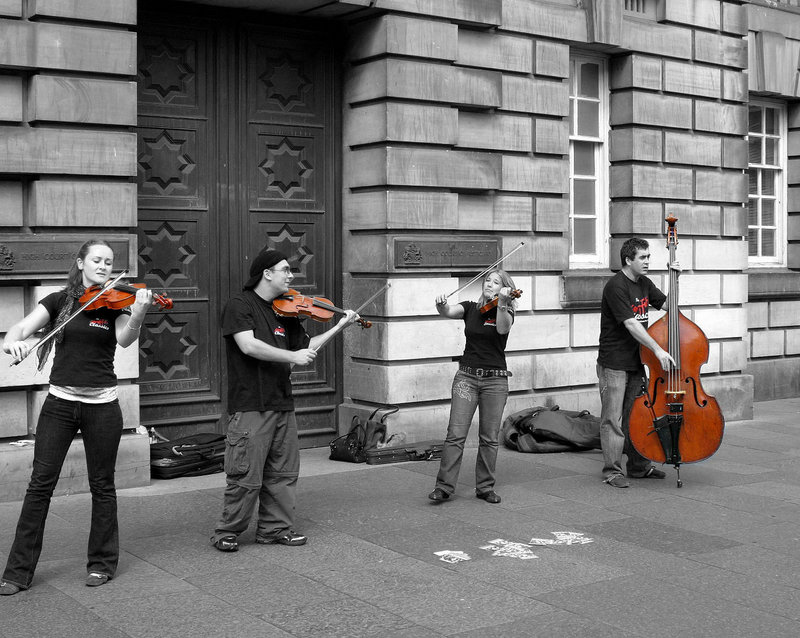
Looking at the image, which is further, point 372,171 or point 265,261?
point 372,171

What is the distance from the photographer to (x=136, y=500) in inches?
324

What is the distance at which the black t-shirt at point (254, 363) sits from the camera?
675 centimetres

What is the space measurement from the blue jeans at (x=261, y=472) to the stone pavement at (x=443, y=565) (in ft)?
0.63

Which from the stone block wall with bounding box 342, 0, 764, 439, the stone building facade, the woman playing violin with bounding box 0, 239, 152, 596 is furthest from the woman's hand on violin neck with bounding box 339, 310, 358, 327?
the stone block wall with bounding box 342, 0, 764, 439

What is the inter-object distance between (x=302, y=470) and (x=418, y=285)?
86.3 inches

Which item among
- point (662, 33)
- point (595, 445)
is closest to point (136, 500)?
point (595, 445)

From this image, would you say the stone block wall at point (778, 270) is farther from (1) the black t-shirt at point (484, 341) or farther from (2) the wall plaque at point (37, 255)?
(2) the wall plaque at point (37, 255)

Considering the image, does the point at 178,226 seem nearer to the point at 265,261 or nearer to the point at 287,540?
the point at 265,261

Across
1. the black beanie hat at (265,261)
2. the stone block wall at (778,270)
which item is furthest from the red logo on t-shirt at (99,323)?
the stone block wall at (778,270)

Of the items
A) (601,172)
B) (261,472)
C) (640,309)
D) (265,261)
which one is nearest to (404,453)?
(640,309)

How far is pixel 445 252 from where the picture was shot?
1076cm

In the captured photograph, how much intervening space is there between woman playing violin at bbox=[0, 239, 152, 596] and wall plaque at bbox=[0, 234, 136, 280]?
209 cm

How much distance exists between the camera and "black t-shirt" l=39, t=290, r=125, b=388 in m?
5.97

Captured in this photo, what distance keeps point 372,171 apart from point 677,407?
3.77 meters
